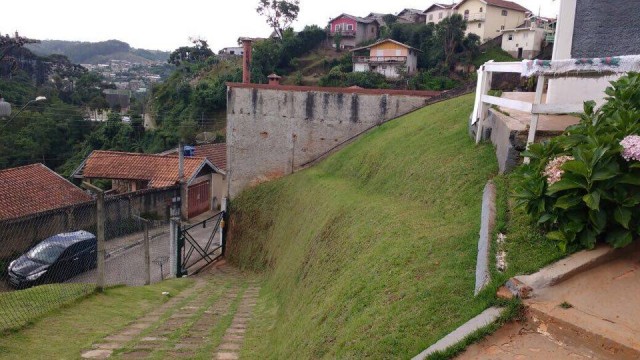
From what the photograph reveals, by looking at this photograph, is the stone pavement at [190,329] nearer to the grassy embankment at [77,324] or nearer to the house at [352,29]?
the grassy embankment at [77,324]

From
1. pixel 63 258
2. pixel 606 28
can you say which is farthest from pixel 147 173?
pixel 606 28

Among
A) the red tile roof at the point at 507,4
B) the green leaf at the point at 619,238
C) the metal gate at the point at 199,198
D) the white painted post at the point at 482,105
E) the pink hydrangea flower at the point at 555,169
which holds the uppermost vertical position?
the red tile roof at the point at 507,4

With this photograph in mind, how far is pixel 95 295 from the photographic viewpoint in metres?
8.20

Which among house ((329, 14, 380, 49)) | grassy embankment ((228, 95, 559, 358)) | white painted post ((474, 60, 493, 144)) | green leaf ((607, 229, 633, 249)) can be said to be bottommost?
grassy embankment ((228, 95, 559, 358))

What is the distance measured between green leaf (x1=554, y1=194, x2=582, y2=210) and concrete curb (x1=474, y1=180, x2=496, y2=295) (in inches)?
29.1

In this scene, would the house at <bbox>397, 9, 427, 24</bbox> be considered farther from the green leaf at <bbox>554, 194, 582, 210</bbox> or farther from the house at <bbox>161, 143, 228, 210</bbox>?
the green leaf at <bbox>554, 194, 582, 210</bbox>

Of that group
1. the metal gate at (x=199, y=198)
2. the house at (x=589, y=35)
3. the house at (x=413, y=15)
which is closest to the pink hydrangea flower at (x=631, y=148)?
the house at (x=589, y=35)

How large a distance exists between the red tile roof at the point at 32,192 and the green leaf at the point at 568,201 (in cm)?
1468

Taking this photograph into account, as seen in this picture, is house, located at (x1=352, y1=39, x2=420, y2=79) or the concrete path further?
house, located at (x1=352, y1=39, x2=420, y2=79)

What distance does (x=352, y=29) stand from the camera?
48625 mm

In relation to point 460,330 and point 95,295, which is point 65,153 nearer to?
point 95,295

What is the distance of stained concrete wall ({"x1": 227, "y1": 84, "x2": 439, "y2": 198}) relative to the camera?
47.3 ft

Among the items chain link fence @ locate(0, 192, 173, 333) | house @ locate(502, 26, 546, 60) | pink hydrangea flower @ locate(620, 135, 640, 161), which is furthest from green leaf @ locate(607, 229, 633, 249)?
house @ locate(502, 26, 546, 60)

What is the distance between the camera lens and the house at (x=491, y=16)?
43000 millimetres
